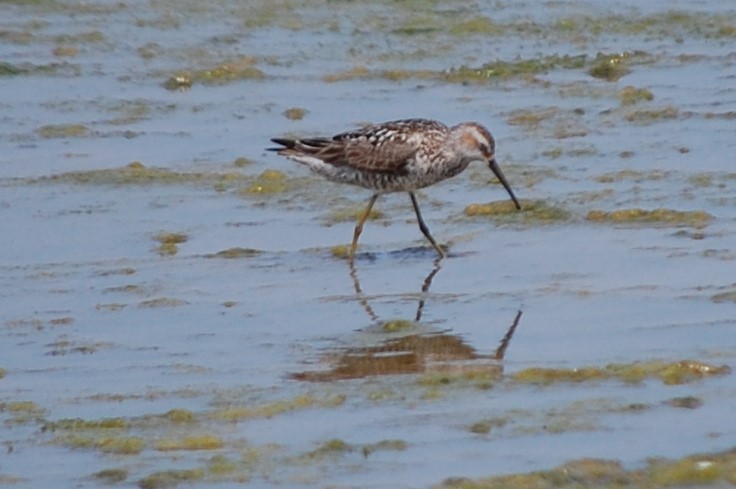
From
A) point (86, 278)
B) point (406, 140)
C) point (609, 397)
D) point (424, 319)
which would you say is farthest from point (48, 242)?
point (609, 397)

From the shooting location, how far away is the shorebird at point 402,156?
10.6 metres

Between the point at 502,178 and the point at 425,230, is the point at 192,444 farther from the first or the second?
the point at 502,178

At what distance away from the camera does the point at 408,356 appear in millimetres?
8070

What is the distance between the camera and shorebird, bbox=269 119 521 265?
34.7 ft

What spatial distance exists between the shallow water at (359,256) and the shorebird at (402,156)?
0.28 m

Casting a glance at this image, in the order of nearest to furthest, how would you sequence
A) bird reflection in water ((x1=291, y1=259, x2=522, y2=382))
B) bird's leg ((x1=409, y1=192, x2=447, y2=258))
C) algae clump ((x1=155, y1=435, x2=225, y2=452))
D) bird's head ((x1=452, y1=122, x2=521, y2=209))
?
algae clump ((x1=155, y1=435, x2=225, y2=452)) → bird reflection in water ((x1=291, y1=259, x2=522, y2=382)) → bird's leg ((x1=409, y1=192, x2=447, y2=258)) → bird's head ((x1=452, y1=122, x2=521, y2=209))

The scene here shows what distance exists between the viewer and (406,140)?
10.7 m

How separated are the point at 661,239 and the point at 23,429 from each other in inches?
153

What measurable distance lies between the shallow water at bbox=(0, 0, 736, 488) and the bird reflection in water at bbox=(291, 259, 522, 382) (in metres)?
0.02

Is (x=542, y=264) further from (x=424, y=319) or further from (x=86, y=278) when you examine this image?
(x=86, y=278)

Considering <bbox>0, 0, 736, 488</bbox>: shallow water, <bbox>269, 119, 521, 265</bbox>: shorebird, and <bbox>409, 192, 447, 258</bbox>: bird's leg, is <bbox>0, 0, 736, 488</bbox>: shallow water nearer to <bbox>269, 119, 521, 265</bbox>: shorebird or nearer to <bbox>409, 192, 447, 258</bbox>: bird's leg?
<bbox>409, 192, 447, 258</bbox>: bird's leg

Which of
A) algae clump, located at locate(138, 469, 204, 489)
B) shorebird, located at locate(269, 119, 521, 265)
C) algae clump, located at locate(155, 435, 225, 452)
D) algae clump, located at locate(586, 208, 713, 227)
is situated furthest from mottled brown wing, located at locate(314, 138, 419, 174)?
algae clump, located at locate(138, 469, 204, 489)

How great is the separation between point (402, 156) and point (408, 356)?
2.67 m

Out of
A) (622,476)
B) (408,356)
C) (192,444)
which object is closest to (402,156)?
(408,356)
